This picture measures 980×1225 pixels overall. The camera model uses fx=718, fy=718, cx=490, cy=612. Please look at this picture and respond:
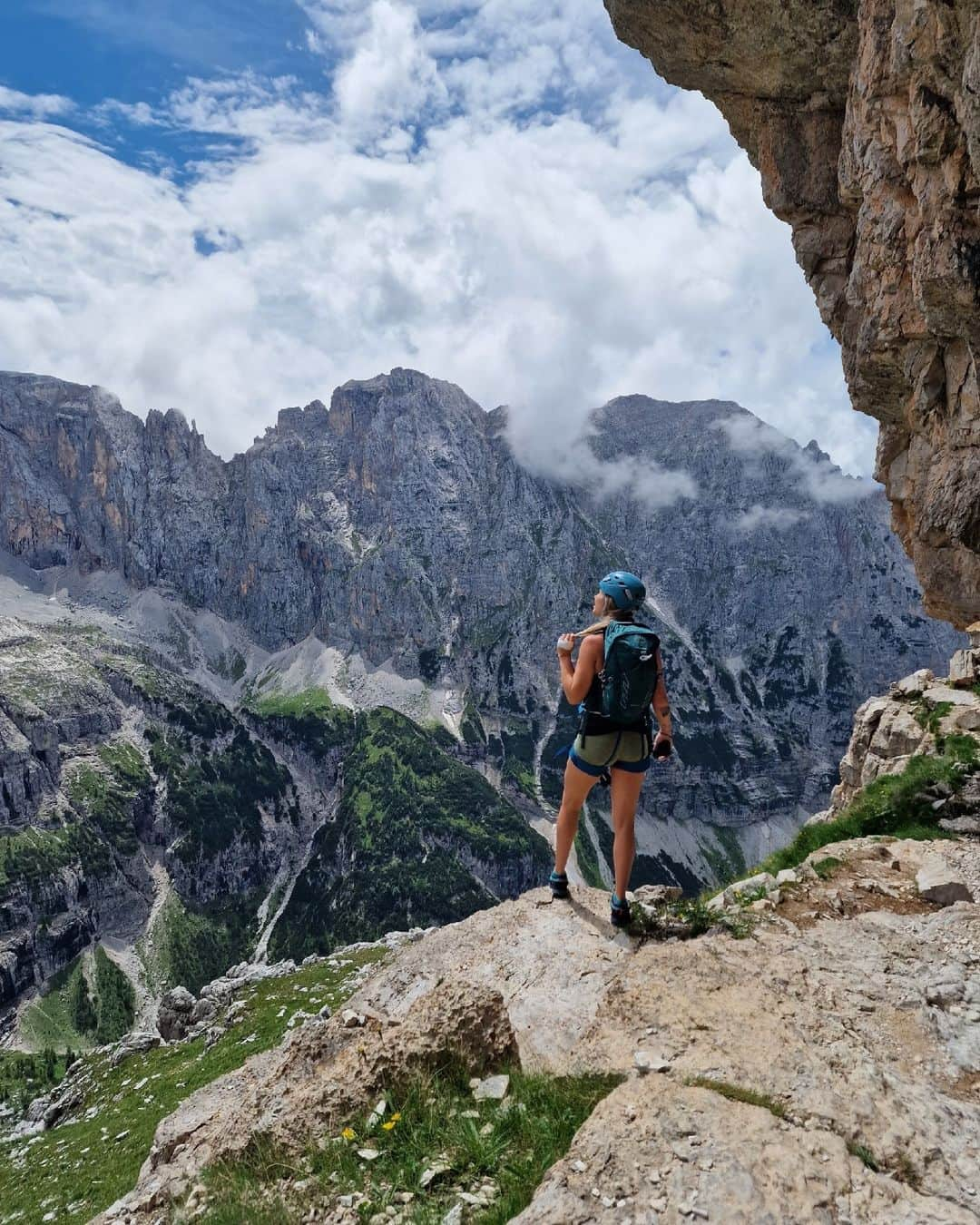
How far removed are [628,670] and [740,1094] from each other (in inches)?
200

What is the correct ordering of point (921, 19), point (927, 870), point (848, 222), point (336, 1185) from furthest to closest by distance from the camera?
point (848, 222) < point (921, 19) < point (927, 870) < point (336, 1185)

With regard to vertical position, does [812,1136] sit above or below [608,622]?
below

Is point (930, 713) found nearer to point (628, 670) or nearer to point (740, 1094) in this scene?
point (628, 670)

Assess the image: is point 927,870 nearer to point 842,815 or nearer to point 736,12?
point 842,815

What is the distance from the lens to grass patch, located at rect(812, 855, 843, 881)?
12164 mm

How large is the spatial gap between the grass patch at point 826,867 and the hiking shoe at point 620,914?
4.36 m

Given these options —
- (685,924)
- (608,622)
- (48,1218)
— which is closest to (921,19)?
(608,622)

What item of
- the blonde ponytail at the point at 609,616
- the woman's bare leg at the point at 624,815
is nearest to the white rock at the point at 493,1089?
the woman's bare leg at the point at 624,815

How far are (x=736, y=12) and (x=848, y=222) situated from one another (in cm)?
886

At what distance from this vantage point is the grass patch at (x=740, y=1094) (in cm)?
541

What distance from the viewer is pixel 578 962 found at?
8.70 meters

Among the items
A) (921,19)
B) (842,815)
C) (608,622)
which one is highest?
(921,19)

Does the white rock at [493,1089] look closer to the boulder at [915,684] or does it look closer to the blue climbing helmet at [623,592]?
the blue climbing helmet at [623,592]

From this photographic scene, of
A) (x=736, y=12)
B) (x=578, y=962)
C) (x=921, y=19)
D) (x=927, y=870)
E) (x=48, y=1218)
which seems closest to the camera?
(x=578, y=962)
